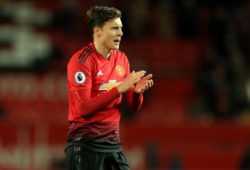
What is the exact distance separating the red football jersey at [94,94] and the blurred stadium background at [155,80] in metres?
5.26

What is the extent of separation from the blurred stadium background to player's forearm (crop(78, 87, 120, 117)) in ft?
18.1

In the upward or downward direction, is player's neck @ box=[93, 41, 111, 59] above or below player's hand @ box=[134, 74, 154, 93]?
above

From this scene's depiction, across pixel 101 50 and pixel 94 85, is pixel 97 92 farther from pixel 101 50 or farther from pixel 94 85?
pixel 101 50

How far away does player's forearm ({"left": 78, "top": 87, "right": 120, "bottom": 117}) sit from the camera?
18.1 ft

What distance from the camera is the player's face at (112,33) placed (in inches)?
225

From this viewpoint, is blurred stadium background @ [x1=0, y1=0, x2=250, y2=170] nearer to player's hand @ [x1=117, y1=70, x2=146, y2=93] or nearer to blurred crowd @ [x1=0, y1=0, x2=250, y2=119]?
blurred crowd @ [x1=0, y1=0, x2=250, y2=119]

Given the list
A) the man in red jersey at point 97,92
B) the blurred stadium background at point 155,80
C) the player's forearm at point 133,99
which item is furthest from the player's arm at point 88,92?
the blurred stadium background at point 155,80

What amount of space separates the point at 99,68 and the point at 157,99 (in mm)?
9213

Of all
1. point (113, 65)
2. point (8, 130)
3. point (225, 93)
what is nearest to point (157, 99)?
point (225, 93)

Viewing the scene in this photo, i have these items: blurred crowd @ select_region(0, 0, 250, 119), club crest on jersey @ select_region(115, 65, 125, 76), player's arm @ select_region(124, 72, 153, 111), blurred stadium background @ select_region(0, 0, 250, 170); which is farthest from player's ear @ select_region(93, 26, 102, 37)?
blurred crowd @ select_region(0, 0, 250, 119)

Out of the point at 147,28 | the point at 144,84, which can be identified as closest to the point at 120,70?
the point at 144,84

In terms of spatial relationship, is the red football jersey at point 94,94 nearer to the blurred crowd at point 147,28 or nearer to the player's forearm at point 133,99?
the player's forearm at point 133,99

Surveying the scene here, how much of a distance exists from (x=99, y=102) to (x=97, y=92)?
0.25 meters

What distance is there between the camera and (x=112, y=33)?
18.7 ft
